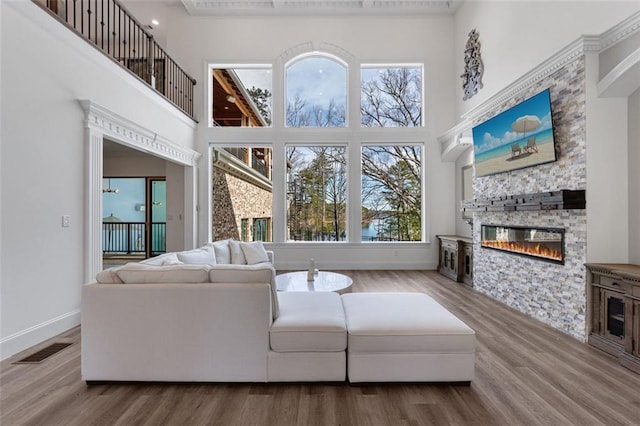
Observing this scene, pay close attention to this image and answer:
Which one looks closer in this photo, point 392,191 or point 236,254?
point 236,254

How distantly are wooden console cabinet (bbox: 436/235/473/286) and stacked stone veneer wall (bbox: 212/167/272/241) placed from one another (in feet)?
12.4

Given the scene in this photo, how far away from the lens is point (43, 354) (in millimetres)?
2725

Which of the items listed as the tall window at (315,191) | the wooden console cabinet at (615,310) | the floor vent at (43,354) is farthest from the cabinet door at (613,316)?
the floor vent at (43,354)

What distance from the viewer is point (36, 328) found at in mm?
2936

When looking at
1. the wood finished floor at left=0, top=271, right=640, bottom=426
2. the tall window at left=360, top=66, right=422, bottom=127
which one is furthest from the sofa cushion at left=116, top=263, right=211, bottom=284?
the tall window at left=360, top=66, right=422, bottom=127

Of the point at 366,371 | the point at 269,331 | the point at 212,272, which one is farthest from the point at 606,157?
the point at 212,272

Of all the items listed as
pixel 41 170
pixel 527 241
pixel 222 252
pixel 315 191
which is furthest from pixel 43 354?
pixel 527 241

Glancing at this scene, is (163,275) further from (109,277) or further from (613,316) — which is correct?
(613,316)

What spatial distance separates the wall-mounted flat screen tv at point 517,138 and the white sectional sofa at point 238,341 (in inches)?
98.8

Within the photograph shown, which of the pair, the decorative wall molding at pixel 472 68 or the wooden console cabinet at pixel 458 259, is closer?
the wooden console cabinet at pixel 458 259

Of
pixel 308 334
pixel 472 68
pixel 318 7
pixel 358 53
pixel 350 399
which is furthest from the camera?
pixel 358 53

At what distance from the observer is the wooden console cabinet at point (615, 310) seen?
2.51 m

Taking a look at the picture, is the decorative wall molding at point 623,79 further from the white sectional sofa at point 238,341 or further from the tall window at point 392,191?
the tall window at point 392,191

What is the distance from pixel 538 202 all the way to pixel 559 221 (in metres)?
0.29
